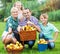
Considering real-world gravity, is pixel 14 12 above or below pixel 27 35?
above

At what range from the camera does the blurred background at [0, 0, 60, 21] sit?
35.1ft

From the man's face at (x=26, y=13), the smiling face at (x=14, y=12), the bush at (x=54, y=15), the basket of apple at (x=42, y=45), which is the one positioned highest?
the smiling face at (x=14, y=12)

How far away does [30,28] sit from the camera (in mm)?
5352

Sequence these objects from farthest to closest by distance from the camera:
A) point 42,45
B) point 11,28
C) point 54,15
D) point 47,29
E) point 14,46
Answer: point 54,15
point 47,29
point 42,45
point 11,28
point 14,46

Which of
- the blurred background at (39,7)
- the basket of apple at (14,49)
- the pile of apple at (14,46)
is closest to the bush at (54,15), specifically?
the blurred background at (39,7)

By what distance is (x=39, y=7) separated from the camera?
1100 centimetres

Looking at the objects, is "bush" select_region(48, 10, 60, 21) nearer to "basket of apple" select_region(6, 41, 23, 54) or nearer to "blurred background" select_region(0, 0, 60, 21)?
"blurred background" select_region(0, 0, 60, 21)

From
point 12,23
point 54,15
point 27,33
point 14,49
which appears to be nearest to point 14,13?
point 12,23

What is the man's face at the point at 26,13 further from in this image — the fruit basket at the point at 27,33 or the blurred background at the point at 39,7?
the blurred background at the point at 39,7

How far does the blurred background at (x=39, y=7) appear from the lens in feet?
35.1

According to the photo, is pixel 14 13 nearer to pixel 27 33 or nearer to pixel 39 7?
pixel 27 33

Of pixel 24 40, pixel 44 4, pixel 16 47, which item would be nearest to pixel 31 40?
pixel 24 40

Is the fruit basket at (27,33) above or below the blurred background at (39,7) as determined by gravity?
above

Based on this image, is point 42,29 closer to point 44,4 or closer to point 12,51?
point 12,51
